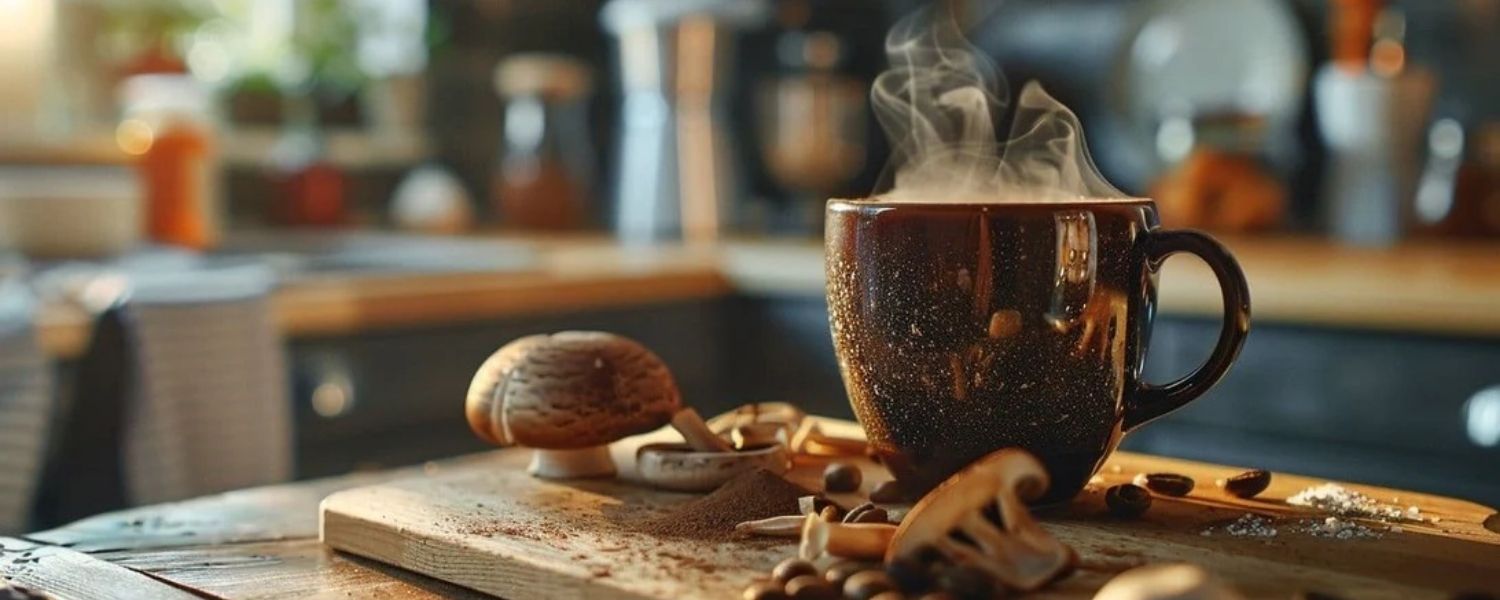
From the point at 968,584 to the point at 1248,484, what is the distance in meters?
0.24

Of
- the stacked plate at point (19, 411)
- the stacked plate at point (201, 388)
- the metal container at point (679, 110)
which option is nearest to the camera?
the stacked plate at point (19, 411)

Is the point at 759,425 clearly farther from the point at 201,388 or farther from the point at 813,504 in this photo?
the point at 201,388

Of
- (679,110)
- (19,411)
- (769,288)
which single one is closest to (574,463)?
(19,411)

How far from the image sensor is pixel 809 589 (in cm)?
50

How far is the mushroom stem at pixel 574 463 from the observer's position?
2.39 ft

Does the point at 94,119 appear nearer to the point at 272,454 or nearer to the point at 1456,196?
the point at 272,454

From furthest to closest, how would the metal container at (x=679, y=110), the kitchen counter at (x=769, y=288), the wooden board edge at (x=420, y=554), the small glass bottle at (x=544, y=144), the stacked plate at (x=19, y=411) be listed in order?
1. the small glass bottle at (x=544, y=144)
2. the metal container at (x=679, y=110)
3. the kitchen counter at (x=769, y=288)
4. the stacked plate at (x=19, y=411)
5. the wooden board edge at (x=420, y=554)

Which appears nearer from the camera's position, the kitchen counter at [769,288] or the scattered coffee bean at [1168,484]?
the scattered coffee bean at [1168,484]

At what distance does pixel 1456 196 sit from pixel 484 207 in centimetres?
187

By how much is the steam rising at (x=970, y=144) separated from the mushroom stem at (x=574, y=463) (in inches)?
7.3

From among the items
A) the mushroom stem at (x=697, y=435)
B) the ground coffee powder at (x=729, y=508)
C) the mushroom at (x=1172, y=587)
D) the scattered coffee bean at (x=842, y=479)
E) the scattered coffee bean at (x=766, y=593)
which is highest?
the mushroom at (x=1172, y=587)

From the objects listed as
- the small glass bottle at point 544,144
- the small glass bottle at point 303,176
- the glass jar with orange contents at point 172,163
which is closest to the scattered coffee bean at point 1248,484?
the glass jar with orange contents at point 172,163

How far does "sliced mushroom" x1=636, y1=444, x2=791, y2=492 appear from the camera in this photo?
0.69 m

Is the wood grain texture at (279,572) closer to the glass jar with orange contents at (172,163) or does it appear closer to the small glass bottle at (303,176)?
the glass jar with orange contents at (172,163)
